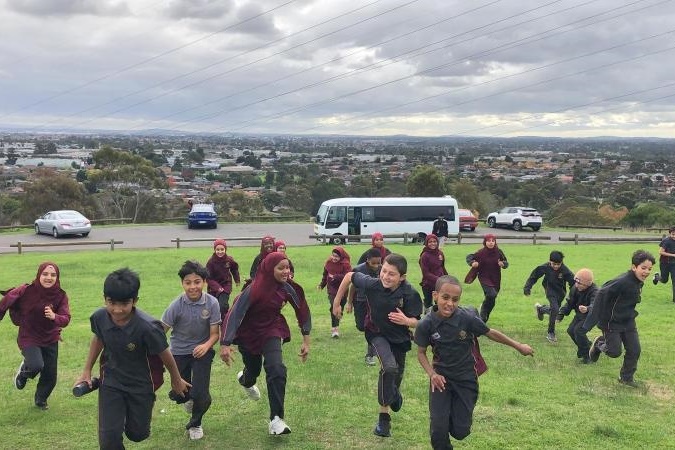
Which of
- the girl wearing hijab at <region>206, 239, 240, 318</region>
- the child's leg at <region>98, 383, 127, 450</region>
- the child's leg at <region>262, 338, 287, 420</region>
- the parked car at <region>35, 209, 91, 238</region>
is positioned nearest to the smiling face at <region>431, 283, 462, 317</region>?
the child's leg at <region>262, 338, 287, 420</region>

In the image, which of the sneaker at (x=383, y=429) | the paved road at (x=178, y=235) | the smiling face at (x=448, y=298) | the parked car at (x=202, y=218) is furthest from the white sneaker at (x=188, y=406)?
the parked car at (x=202, y=218)

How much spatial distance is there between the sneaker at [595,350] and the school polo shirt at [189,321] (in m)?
5.71

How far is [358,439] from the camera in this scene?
245 inches

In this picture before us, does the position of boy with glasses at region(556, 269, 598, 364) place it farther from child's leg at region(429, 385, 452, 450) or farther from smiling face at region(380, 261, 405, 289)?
child's leg at region(429, 385, 452, 450)

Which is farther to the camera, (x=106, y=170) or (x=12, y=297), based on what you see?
(x=106, y=170)

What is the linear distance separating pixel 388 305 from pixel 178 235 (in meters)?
31.0

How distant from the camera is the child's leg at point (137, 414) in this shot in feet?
16.6

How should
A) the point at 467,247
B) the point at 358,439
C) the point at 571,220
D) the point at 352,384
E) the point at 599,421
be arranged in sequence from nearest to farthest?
the point at 358,439
the point at 599,421
the point at 352,384
the point at 467,247
the point at 571,220

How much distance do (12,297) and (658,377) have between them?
852 centimetres

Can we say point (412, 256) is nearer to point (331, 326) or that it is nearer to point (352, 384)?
point (331, 326)

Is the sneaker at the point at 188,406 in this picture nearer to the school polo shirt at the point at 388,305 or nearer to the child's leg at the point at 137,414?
the child's leg at the point at 137,414

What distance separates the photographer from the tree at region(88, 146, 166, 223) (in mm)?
57812

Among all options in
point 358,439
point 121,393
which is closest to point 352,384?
point 358,439

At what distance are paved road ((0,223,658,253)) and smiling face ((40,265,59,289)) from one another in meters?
21.9
